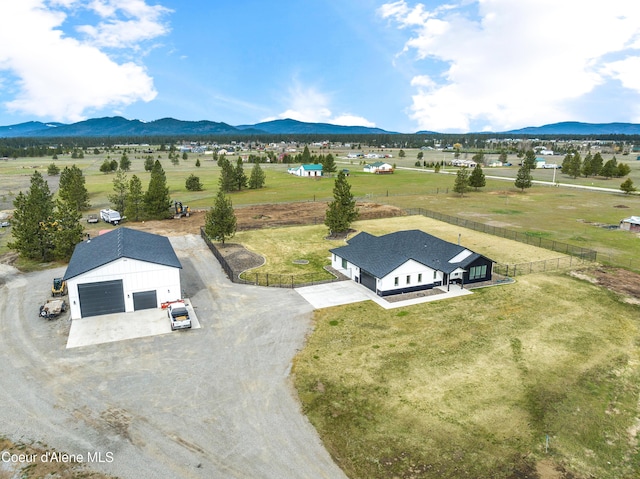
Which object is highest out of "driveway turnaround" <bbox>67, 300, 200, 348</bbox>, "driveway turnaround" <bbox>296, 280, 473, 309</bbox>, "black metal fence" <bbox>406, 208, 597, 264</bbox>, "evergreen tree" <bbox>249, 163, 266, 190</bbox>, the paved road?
"evergreen tree" <bbox>249, 163, 266, 190</bbox>

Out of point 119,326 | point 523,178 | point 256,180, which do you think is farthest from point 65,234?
point 523,178

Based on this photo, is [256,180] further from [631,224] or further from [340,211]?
[631,224]

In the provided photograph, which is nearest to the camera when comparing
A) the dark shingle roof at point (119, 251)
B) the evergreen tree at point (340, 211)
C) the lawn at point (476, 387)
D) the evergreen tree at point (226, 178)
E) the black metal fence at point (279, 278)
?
the lawn at point (476, 387)

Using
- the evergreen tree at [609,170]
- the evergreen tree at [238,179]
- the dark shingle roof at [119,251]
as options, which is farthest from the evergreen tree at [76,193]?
the evergreen tree at [609,170]

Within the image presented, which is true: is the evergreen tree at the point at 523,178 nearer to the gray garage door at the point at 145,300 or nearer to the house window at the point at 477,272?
the house window at the point at 477,272

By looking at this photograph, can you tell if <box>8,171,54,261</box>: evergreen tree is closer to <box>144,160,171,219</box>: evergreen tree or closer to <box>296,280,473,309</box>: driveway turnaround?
<box>144,160,171,219</box>: evergreen tree

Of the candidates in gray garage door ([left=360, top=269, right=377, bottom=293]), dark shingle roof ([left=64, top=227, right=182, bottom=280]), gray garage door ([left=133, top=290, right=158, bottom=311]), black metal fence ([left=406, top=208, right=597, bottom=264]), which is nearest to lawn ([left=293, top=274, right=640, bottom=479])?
gray garage door ([left=360, top=269, right=377, bottom=293])

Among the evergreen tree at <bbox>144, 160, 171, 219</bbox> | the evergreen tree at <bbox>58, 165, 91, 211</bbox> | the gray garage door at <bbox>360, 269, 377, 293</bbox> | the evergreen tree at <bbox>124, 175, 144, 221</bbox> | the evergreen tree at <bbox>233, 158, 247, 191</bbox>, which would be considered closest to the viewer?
the gray garage door at <bbox>360, 269, 377, 293</bbox>
